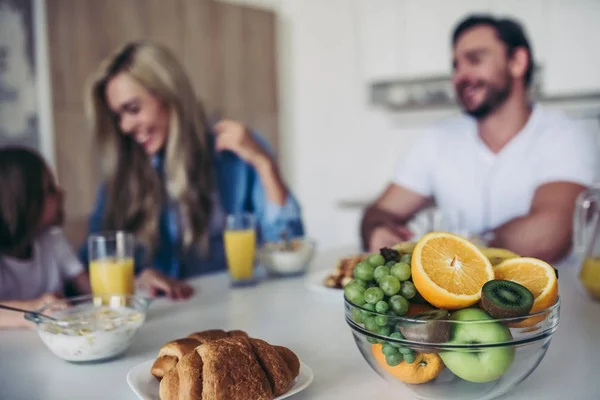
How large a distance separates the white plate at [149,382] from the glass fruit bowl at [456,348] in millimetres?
102

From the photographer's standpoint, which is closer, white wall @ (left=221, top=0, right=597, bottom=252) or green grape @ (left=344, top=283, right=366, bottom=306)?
green grape @ (left=344, top=283, right=366, bottom=306)

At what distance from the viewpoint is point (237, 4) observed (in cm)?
366

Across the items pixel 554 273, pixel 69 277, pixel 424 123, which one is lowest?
pixel 69 277

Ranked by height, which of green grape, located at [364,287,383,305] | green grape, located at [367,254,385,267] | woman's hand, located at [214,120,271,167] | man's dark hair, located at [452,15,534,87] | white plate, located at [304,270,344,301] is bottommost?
white plate, located at [304,270,344,301]

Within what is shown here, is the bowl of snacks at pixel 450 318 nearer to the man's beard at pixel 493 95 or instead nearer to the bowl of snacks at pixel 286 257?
the bowl of snacks at pixel 286 257

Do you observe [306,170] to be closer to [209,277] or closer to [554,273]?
[209,277]

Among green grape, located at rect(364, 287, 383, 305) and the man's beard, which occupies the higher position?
the man's beard

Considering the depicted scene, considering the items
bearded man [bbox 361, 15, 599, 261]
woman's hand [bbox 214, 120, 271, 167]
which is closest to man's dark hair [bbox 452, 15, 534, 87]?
bearded man [bbox 361, 15, 599, 261]

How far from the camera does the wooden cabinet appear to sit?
2.72 m

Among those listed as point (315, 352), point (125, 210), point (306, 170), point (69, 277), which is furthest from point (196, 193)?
point (306, 170)

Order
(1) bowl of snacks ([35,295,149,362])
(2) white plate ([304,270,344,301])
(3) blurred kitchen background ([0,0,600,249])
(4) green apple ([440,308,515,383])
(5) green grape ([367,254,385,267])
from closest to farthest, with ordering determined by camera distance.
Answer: (4) green apple ([440,308,515,383]) < (5) green grape ([367,254,385,267]) < (1) bowl of snacks ([35,295,149,362]) < (2) white plate ([304,270,344,301]) < (3) blurred kitchen background ([0,0,600,249])

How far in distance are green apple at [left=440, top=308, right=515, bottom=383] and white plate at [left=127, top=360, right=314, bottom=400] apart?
0.19 meters

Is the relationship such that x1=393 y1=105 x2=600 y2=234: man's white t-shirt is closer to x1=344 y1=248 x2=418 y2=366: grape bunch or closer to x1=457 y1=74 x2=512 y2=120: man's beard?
x1=457 y1=74 x2=512 y2=120: man's beard

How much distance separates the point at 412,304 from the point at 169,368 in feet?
1.08
